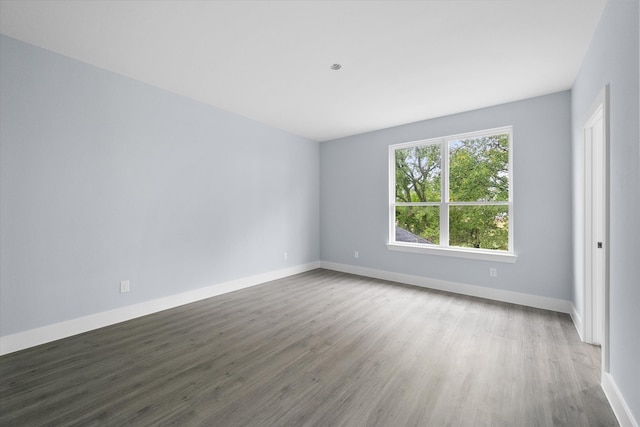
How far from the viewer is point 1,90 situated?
2.35 m

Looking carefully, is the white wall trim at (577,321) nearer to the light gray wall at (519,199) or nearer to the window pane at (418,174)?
the light gray wall at (519,199)

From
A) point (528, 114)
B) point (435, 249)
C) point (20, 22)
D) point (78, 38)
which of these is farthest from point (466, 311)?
point (20, 22)

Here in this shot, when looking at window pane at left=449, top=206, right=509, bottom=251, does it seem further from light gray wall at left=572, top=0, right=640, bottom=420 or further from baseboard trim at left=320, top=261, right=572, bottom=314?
light gray wall at left=572, top=0, right=640, bottom=420

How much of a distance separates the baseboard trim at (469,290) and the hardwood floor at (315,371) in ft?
0.69

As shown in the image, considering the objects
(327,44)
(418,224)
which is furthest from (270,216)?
(327,44)

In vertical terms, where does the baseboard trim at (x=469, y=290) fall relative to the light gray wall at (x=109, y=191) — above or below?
below

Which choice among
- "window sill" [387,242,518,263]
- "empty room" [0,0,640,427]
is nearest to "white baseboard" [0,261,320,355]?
"empty room" [0,0,640,427]

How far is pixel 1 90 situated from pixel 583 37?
195 inches

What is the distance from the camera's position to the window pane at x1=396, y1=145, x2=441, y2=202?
4487 millimetres

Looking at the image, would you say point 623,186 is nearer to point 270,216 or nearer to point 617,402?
point 617,402

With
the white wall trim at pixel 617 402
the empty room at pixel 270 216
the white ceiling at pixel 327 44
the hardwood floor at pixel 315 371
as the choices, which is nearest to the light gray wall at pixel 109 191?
the empty room at pixel 270 216

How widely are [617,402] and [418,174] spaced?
3.52 m

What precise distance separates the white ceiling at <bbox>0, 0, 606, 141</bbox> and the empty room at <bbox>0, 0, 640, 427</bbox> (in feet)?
0.07

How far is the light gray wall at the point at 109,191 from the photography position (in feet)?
8.02
